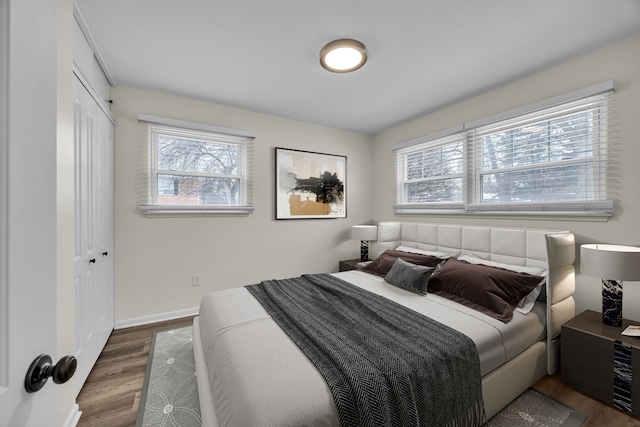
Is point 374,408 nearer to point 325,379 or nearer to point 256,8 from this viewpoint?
point 325,379

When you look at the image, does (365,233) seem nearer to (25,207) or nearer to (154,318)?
(154,318)

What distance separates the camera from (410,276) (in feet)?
8.31

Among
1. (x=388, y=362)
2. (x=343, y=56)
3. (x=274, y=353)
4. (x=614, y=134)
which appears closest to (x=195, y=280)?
(x=274, y=353)

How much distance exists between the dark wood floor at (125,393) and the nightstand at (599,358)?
72mm

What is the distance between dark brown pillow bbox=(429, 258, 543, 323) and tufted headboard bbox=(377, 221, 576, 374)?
0.20 metres

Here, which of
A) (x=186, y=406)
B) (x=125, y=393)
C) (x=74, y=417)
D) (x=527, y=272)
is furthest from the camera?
(x=527, y=272)

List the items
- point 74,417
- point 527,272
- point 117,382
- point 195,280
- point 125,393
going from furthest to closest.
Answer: point 195,280 < point 527,272 < point 117,382 < point 125,393 < point 74,417

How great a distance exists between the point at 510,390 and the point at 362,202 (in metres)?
3.10

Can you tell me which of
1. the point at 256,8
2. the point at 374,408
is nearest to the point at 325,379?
the point at 374,408

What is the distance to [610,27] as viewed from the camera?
1.94 metres

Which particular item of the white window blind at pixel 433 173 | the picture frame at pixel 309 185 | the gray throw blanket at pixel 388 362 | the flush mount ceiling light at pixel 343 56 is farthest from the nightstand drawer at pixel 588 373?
the picture frame at pixel 309 185

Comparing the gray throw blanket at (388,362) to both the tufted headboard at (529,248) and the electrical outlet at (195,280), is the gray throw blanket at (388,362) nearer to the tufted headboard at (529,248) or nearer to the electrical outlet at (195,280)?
the tufted headboard at (529,248)

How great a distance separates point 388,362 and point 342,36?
2235 mm

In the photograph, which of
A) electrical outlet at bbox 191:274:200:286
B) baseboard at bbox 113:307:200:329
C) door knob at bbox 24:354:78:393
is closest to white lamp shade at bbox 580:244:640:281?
door knob at bbox 24:354:78:393
